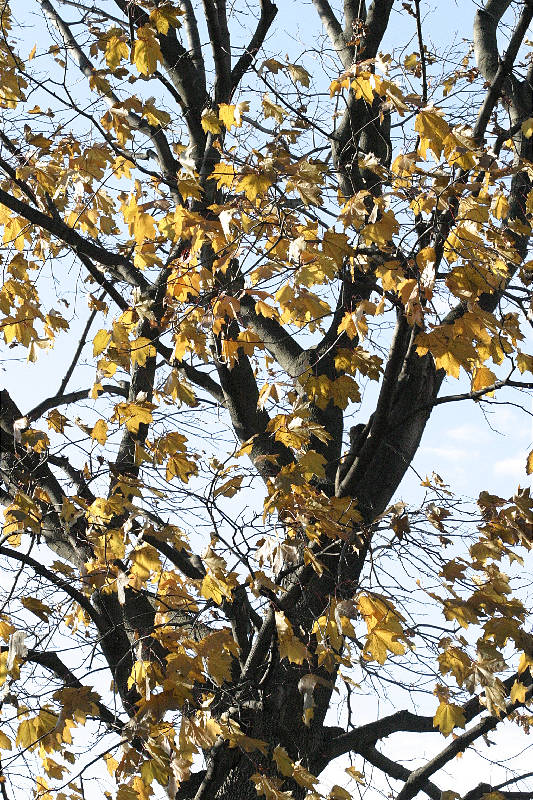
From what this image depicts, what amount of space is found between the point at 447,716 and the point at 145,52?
3.67 m

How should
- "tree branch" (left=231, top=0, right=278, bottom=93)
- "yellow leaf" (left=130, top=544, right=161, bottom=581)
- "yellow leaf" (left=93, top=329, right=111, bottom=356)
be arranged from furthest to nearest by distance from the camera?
"tree branch" (left=231, top=0, right=278, bottom=93), "yellow leaf" (left=93, top=329, right=111, bottom=356), "yellow leaf" (left=130, top=544, right=161, bottom=581)

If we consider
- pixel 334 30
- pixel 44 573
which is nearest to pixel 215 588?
pixel 44 573

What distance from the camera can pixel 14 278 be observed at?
5434 mm

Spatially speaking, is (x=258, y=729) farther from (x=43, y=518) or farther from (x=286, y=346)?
(x=286, y=346)

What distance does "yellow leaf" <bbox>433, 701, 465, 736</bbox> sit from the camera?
3.91 m

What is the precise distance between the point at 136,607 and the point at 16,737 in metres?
0.94

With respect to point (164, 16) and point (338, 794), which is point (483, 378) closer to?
point (338, 794)

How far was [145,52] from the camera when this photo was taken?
4367 millimetres

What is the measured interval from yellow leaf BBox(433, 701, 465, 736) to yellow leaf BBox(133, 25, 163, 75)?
353 cm

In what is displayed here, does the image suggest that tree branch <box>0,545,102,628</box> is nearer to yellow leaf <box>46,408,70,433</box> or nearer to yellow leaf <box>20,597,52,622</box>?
yellow leaf <box>20,597,52,622</box>

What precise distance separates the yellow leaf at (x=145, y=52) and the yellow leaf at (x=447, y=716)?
353 centimetres

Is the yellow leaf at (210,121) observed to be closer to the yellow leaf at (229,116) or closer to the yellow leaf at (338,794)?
the yellow leaf at (229,116)

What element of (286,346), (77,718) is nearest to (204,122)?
(286,346)

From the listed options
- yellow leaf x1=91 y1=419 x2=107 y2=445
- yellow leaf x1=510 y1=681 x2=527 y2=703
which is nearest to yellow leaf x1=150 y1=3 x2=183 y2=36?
yellow leaf x1=91 y1=419 x2=107 y2=445
